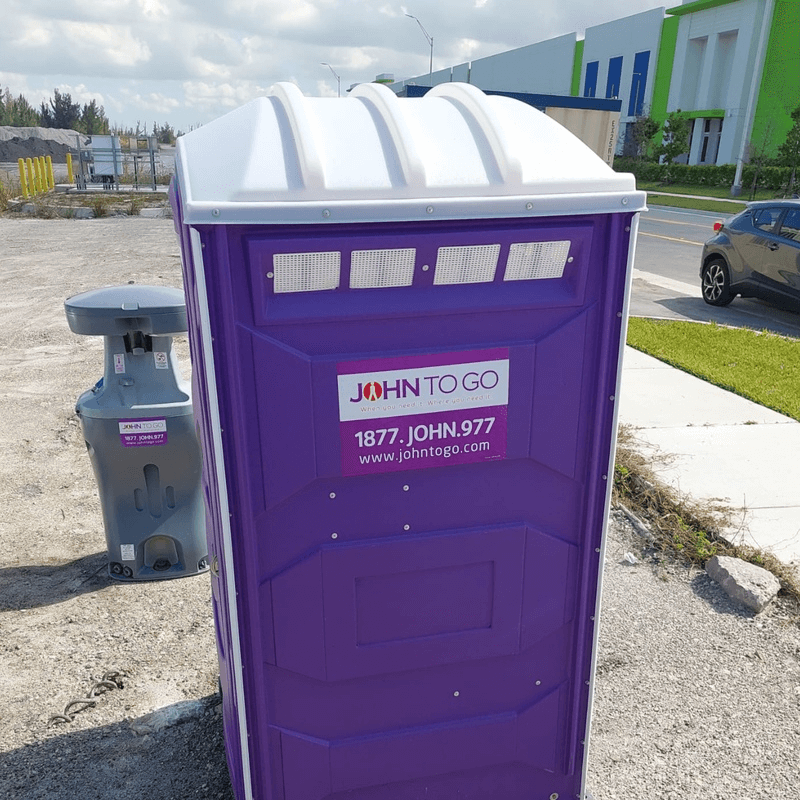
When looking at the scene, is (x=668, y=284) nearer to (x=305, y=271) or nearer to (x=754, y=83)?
(x=305, y=271)

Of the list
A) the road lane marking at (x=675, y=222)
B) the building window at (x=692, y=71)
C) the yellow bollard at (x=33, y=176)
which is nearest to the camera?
the road lane marking at (x=675, y=222)

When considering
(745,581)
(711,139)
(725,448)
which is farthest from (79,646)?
(711,139)

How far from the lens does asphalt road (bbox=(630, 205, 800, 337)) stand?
10367mm

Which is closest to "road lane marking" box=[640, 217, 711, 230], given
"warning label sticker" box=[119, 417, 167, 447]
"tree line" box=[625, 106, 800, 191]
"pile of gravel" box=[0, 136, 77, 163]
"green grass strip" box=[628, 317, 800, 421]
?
"green grass strip" box=[628, 317, 800, 421]

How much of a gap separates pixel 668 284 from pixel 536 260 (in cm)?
1168

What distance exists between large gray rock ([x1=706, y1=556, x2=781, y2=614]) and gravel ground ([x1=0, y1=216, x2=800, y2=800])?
69 mm

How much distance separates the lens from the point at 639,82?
5125cm

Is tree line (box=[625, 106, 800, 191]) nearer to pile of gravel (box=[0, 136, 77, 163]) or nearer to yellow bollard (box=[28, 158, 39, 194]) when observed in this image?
yellow bollard (box=[28, 158, 39, 194])

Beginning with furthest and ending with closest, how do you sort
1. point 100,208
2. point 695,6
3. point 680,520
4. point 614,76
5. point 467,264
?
1. point 614,76
2. point 695,6
3. point 100,208
4. point 680,520
5. point 467,264

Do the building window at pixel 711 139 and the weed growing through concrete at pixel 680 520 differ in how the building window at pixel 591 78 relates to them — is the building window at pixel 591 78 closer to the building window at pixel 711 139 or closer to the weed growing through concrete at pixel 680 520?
the building window at pixel 711 139

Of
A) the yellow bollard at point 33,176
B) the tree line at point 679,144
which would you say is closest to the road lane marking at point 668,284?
the yellow bollard at point 33,176

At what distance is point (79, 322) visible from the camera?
3.61 m

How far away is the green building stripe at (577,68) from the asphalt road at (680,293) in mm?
42080

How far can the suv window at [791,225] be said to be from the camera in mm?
9758
